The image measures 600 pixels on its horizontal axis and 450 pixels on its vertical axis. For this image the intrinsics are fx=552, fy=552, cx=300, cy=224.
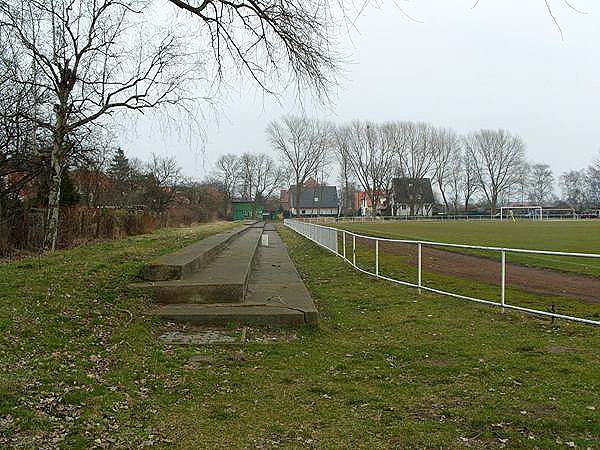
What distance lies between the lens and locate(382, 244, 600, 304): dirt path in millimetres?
11170

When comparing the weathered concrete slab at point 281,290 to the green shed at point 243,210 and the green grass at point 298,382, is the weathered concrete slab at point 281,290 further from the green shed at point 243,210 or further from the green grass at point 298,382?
the green shed at point 243,210

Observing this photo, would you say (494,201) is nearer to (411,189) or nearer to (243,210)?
(411,189)

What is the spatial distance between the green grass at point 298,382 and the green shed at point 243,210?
8911 centimetres

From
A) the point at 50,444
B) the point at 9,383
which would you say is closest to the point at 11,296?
the point at 9,383

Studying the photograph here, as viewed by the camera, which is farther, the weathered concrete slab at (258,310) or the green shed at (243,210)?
the green shed at (243,210)

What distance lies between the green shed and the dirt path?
7980cm

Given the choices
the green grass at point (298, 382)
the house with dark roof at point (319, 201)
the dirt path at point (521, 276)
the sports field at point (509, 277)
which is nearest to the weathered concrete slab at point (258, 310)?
the green grass at point (298, 382)

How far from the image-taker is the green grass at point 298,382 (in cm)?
374

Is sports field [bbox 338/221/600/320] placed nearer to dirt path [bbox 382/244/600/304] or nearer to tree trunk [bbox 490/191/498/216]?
dirt path [bbox 382/244/600/304]

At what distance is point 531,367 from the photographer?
211 inches

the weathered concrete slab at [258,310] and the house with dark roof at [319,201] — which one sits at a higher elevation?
the house with dark roof at [319,201]

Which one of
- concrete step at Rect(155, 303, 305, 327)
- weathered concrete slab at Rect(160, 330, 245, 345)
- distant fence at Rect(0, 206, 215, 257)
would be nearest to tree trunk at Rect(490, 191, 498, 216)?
distant fence at Rect(0, 206, 215, 257)

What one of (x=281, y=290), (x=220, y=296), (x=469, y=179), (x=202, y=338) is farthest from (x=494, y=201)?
(x=202, y=338)

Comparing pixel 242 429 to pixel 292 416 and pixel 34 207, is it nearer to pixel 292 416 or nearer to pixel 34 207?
pixel 292 416
